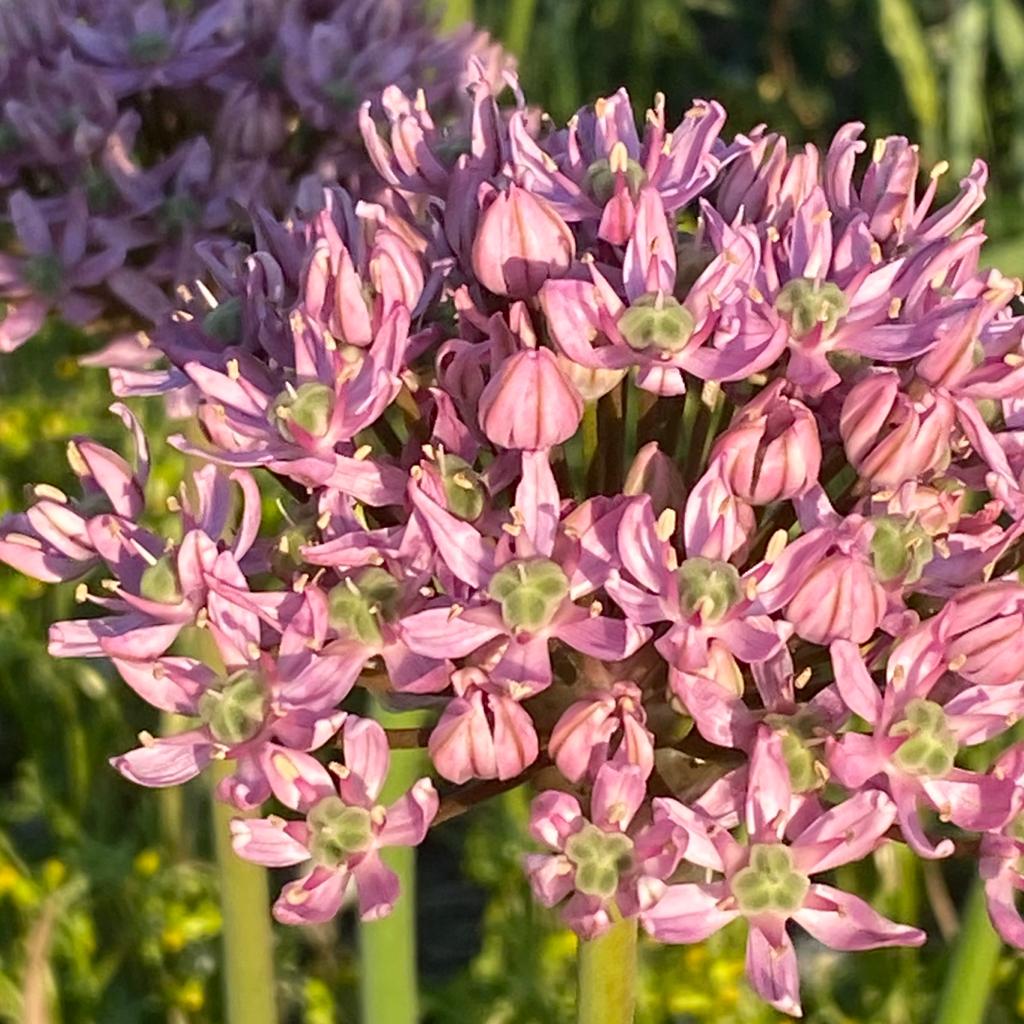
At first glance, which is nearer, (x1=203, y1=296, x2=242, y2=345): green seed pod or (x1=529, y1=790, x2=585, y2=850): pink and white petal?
(x1=529, y1=790, x2=585, y2=850): pink and white petal

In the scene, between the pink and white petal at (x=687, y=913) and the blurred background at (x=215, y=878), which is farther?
the blurred background at (x=215, y=878)

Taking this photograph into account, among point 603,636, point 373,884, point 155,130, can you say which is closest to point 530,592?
point 603,636

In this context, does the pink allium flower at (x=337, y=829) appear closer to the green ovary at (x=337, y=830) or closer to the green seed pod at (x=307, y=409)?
the green ovary at (x=337, y=830)

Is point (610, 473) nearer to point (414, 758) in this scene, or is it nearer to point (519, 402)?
point (519, 402)

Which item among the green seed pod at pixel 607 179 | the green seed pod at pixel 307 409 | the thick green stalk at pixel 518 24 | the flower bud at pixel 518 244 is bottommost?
the green seed pod at pixel 307 409

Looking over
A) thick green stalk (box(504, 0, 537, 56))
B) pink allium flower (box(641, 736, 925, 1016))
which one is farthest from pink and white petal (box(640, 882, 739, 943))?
thick green stalk (box(504, 0, 537, 56))

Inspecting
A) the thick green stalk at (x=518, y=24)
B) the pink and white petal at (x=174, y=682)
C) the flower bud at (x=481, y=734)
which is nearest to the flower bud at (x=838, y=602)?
the flower bud at (x=481, y=734)

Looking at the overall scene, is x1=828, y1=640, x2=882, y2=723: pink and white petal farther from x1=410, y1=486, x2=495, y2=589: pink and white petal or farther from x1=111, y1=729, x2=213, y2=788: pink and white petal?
x1=111, y1=729, x2=213, y2=788: pink and white petal
